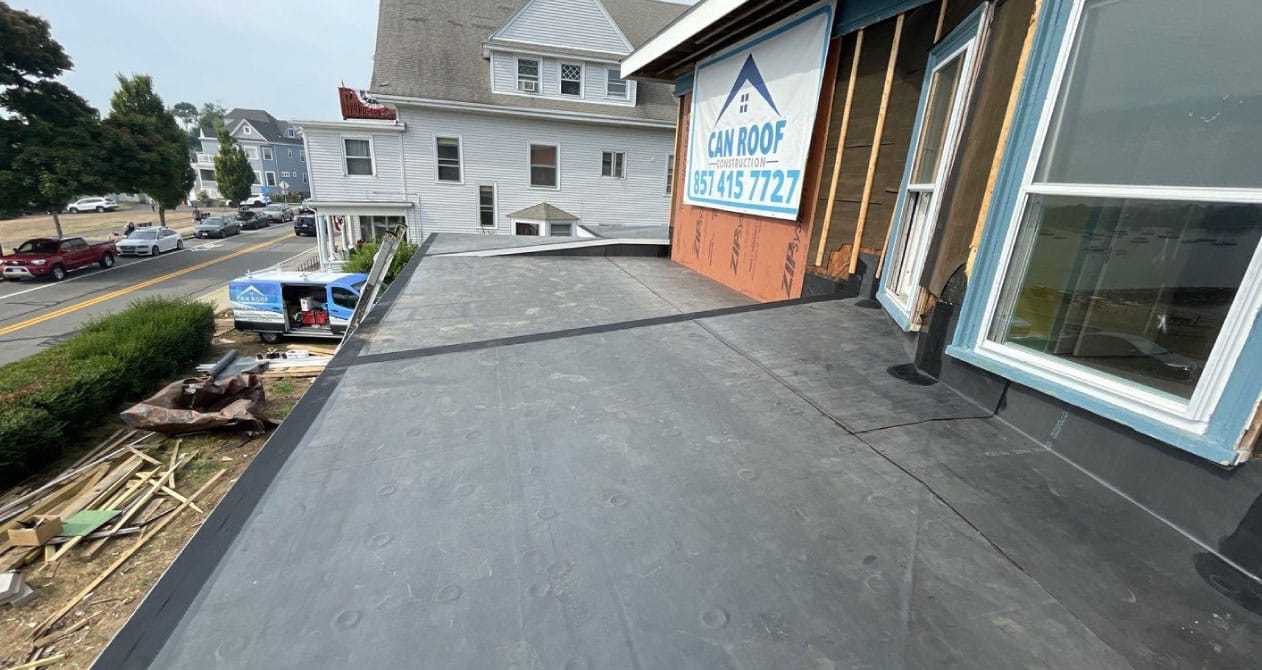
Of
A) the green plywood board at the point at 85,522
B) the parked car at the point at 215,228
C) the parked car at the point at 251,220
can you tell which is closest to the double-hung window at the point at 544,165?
the green plywood board at the point at 85,522

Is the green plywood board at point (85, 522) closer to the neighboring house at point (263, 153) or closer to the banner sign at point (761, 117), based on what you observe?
the banner sign at point (761, 117)

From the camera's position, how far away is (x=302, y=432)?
7.23 ft

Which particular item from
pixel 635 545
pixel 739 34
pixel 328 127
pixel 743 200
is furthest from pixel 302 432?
pixel 328 127

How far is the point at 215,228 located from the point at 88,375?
28.1m

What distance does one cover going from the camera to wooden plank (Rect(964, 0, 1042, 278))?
1.99 metres

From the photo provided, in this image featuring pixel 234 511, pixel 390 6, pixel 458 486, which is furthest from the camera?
pixel 390 6

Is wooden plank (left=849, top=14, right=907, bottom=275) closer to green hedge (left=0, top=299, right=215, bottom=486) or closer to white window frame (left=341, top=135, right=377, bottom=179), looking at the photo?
green hedge (left=0, top=299, right=215, bottom=486)

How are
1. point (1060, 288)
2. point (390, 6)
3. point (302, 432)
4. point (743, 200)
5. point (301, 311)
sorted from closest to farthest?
point (1060, 288), point (302, 432), point (743, 200), point (301, 311), point (390, 6)

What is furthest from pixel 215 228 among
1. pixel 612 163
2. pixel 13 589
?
pixel 13 589

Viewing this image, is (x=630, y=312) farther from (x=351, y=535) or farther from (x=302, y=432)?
(x=351, y=535)

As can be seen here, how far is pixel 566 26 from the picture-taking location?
16484 mm

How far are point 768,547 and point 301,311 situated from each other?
45.5ft

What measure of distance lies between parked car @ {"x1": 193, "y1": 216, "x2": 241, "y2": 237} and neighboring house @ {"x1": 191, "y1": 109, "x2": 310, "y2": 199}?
78.0 ft

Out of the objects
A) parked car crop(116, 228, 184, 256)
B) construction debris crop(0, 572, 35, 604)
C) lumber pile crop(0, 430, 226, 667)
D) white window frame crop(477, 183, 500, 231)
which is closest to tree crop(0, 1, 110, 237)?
parked car crop(116, 228, 184, 256)
